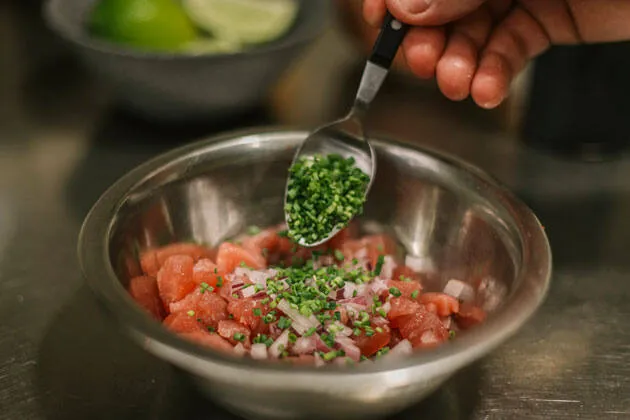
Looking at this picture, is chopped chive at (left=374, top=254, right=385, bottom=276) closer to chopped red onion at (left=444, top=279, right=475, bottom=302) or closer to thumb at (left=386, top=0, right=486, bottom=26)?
chopped red onion at (left=444, top=279, right=475, bottom=302)

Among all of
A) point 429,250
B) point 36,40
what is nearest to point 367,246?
point 429,250

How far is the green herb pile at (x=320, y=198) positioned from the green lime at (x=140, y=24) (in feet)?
1.64

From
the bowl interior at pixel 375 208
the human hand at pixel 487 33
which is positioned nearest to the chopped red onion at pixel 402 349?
the bowl interior at pixel 375 208

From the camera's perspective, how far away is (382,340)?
89 centimetres

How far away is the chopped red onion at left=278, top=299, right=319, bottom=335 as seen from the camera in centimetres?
89

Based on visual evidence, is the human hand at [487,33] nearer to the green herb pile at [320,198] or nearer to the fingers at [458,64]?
the fingers at [458,64]

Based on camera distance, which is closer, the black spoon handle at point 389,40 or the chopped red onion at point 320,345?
the chopped red onion at point 320,345

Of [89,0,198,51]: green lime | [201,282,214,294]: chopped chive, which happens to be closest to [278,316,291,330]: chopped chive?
[201,282,214,294]: chopped chive

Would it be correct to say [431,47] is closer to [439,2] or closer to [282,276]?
[439,2]

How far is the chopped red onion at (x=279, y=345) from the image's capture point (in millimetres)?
852

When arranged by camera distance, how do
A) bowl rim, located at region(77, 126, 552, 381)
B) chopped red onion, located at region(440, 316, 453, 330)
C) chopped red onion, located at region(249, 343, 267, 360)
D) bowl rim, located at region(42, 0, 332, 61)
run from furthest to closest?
bowl rim, located at region(42, 0, 332, 61)
chopped red onion, located at region(440, 316, 453, 330)
chopped red onion, located at region(249, 343, 267, 360)
bowl rim, located at region(77, 126, 552, 381)

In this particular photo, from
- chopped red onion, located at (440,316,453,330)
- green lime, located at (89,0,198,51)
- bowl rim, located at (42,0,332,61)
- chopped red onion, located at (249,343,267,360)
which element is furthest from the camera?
green lime, located at (89,0,198,51)

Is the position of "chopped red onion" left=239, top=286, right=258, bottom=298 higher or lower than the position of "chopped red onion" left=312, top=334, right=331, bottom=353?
higher

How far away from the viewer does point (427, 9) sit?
1009mm
